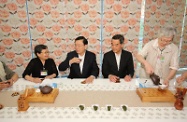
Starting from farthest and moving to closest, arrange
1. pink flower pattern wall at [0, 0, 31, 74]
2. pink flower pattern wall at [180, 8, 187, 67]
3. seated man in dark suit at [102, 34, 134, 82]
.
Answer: pink flower pattern wall at [180, 8, 187, 67] → pink flower pattern wall at [0, 0, 31, 74] → seated man in dark suit at [102, 34, 134, 82]

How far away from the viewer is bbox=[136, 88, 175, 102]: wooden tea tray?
186 cm

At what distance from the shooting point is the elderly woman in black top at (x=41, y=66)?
276 cm

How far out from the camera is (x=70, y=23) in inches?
157

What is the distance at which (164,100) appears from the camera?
1.87m

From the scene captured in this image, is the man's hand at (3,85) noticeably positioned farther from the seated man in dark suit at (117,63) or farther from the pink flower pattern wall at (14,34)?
the pink flower pattern wall at (14,34)

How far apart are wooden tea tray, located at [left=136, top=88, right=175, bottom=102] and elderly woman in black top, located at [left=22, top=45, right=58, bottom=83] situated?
144 centimetres

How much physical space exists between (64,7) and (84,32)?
28.0 inches

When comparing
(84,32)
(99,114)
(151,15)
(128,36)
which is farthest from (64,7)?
(99,114)

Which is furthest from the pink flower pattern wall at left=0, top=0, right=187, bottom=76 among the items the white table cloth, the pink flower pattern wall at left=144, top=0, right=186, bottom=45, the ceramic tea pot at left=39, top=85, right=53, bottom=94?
the white table cloth

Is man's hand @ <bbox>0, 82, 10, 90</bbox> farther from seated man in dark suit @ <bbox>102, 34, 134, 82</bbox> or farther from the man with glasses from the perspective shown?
the man with glasses

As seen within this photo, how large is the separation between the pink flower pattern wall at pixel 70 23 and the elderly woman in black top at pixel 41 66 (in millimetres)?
1282

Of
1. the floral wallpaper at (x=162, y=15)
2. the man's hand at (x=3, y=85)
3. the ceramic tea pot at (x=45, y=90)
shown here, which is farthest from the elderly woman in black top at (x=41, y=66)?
the floral wallpaper at (x=162, y=15)

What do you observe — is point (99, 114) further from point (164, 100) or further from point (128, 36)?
point (128, 36)

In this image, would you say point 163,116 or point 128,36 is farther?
point 128,36
